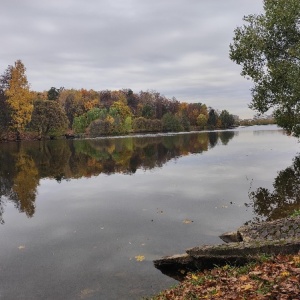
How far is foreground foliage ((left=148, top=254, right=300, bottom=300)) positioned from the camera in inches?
238

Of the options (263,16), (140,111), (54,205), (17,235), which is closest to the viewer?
(17,235)

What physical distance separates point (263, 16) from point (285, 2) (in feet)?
7.69

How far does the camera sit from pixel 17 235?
43.5 ft

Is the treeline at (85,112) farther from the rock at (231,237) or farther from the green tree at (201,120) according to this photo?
the rock at (231,237)

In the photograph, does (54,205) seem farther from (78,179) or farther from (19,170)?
(19,170)

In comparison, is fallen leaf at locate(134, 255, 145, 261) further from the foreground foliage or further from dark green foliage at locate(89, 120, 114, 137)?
dark green foliage at locate(89, 120, 114, 137)

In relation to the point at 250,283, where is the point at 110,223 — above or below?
below

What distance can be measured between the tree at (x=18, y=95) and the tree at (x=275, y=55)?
61.5 m

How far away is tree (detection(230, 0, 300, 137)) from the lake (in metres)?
7.62

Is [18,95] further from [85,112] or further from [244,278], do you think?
[244,278]

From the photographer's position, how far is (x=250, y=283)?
22.4 ft

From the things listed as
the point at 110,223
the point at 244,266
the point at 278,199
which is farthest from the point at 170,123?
the point at 244,266

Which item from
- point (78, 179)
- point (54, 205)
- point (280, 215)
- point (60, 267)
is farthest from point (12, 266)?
point (78, 179)

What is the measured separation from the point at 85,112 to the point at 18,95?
164 feet
